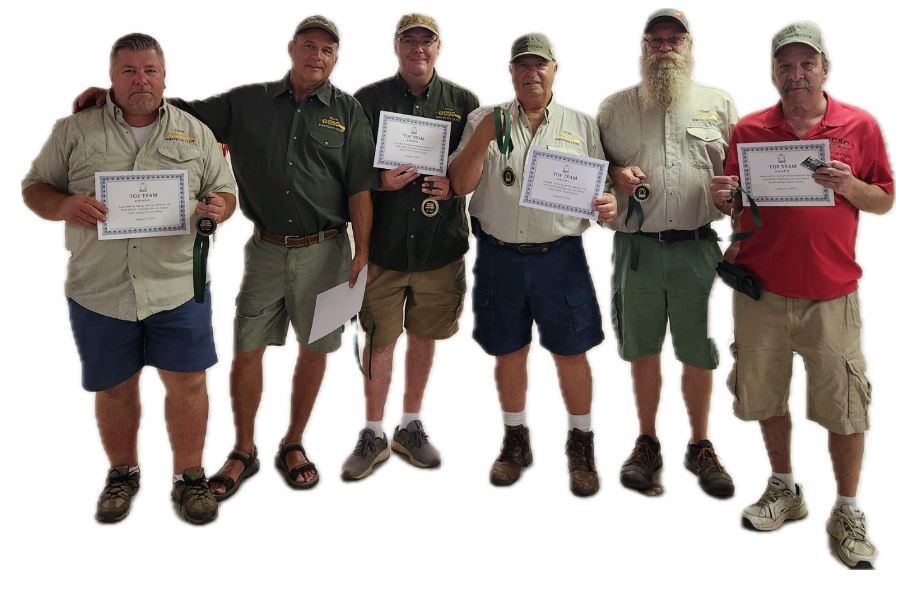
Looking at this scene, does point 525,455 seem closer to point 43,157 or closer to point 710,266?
point 710,266

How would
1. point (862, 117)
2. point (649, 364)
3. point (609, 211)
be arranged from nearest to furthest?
point (862, 117) → point (609, 211) → point (649, 364)

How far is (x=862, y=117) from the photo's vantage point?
371 cm

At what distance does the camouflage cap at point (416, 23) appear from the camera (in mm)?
4402

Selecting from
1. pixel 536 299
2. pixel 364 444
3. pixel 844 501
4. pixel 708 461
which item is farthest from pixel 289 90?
pixel 844 501

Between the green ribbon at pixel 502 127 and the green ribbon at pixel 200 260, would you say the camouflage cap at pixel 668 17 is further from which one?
the green ribbon at pixel 200 260

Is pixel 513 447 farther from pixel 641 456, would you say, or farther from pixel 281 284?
pixel 281 284

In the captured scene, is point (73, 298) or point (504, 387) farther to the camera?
point (504, 387)

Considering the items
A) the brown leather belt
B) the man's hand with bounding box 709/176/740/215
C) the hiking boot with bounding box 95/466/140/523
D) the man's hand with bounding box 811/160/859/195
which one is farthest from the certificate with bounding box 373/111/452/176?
the hiking boot with bounding box 95/466/140/523

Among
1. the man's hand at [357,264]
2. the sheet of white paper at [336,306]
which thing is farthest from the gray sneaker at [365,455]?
the man's hand at [357,264]

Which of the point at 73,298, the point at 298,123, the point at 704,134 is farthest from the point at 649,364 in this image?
the point at 73,298

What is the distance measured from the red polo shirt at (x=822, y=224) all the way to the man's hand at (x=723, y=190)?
5.4 inches

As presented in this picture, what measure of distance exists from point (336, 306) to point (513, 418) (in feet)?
3.90

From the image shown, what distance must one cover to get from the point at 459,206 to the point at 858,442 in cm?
225

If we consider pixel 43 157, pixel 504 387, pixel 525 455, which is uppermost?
pixel 43 157
